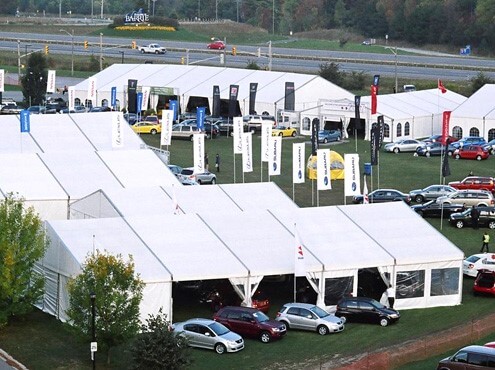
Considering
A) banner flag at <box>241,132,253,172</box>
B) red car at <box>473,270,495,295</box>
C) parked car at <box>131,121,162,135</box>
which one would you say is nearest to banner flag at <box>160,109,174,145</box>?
banner flag at <box>241,132,253,172</box>

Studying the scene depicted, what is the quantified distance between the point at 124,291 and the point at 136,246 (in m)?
4.50

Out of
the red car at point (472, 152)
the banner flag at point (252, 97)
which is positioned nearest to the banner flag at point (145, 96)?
the banner flag at point (252, 97)

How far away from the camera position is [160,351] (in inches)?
1358

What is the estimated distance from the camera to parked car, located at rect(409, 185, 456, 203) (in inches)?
2309

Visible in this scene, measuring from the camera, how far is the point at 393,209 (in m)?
46.8

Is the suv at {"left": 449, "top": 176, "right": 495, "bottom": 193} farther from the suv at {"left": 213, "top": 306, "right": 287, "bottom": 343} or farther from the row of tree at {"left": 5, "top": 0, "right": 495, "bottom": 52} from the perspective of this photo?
the row of tree at {"left": 5, "top": 0, "right": 495, "bottom": 52}

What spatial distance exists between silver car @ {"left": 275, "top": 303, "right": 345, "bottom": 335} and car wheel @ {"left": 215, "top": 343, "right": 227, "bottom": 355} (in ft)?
9.68

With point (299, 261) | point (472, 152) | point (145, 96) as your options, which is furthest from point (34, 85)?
point (299, 261)

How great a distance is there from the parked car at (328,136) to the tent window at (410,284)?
3301cm

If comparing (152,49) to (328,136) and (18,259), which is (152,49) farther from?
(18,259)

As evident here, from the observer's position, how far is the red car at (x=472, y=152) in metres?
70.6

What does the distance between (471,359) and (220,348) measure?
7233 millimetres

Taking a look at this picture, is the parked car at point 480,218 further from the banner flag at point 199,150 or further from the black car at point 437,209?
the banner flag at point 199,150

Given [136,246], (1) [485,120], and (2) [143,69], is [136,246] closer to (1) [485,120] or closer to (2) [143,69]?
(1) [485,120]
